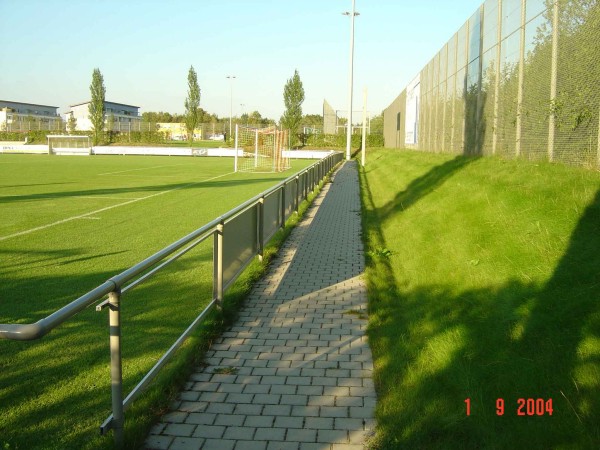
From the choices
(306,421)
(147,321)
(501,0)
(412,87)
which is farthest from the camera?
(412,87)

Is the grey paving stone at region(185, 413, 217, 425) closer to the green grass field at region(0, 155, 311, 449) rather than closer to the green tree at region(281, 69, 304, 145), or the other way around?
the green grass field at region(0, 155, 311, 449)

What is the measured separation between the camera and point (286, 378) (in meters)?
4.48

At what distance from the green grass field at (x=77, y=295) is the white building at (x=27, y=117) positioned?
71757 millimetres

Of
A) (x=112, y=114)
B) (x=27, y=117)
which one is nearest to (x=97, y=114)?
(x=112, y=114)

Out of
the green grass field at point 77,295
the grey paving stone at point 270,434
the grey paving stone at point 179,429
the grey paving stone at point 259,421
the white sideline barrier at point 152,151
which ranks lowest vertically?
the grey paving stone at point 179,429

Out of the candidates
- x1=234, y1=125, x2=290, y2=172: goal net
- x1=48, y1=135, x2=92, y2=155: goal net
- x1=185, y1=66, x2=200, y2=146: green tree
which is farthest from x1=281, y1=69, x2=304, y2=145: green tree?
x1=234, y1=125, x2=290, y2=172: goal net

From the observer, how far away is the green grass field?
3.79m

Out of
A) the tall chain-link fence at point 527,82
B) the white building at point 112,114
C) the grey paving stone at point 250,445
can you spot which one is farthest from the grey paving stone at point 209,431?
the white building at point 112,114

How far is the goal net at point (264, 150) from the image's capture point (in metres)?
34.7

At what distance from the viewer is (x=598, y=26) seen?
28.4ft

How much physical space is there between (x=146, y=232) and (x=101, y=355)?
6780mm

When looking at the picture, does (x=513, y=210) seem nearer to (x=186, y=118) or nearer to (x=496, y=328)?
(x=496, y=328)

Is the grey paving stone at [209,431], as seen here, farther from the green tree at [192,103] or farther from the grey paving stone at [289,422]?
the green tree at [192,103]

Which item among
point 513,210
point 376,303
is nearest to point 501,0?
point 513,210
